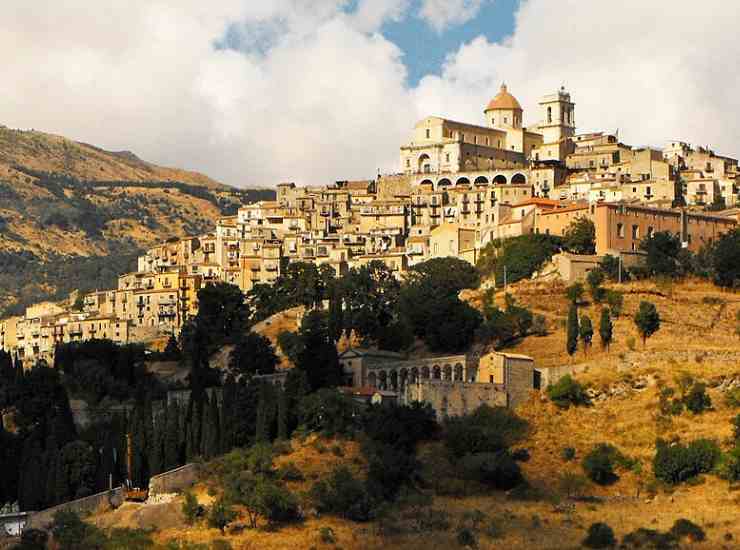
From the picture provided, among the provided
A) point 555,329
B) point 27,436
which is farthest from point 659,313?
point 27,436

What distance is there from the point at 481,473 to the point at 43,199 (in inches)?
5121

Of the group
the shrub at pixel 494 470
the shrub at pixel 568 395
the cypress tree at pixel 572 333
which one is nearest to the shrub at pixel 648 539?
the shrub at pixel 494 470

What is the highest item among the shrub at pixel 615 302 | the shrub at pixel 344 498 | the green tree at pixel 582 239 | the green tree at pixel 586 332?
the green tree at pixel 582 239

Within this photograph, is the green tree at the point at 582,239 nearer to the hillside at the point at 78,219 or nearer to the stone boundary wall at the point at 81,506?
the stone boundary wall at the point at 81,506

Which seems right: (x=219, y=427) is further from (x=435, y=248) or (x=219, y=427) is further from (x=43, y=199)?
(x=43, y=199)

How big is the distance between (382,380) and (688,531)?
1985cm

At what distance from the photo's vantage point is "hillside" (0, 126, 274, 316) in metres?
145

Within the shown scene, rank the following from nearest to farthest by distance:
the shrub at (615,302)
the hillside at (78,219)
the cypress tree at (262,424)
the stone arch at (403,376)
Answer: the cypress tree at (262,424) → the stone arch at (403,376) → the shrub at (615,302) → the hillside at (78,219)

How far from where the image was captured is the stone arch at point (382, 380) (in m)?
67.6

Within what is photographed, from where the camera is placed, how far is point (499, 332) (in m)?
70.9

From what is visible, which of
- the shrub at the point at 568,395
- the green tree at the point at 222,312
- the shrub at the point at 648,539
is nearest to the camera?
the shrub at the point at 648,539

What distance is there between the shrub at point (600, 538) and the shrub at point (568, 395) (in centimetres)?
1015

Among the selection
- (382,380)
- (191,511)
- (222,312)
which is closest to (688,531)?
(191,511)

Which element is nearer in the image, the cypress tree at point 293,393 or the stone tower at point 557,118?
the cypress tree at point 293,393
